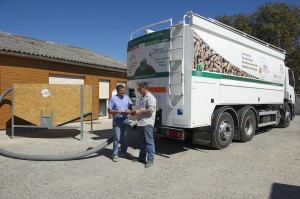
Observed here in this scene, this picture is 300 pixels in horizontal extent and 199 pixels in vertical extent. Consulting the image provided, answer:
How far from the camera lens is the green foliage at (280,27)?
2384 centimetres

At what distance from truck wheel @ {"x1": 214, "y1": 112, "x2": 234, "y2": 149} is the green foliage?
1862 cm

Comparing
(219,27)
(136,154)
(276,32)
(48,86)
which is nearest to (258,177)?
(136,154)

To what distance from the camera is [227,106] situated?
7.93 meters

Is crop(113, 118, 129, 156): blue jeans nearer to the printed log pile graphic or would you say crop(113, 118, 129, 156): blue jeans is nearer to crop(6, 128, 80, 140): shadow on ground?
the printed log pile graphic

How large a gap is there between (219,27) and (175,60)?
6.16ft

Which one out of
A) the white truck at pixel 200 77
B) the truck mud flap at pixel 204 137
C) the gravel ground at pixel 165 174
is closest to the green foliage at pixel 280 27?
the white truck at pixel 200 77

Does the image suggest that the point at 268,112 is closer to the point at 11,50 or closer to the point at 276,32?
the point at 11,50

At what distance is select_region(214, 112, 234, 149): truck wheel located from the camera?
7.45 m

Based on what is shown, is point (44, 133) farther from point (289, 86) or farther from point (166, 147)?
point (289, 86)

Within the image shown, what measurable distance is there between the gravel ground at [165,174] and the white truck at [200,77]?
29.6 inches

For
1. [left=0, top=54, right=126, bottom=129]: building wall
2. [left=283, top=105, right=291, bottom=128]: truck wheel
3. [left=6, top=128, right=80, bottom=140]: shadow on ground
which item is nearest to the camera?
[left=6, top=128, right=80, bottom=140]: shadow on ground

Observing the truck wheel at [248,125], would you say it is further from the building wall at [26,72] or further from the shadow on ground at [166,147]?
the building wall at [26,72]

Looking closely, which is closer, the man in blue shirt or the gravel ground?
the gravel ground

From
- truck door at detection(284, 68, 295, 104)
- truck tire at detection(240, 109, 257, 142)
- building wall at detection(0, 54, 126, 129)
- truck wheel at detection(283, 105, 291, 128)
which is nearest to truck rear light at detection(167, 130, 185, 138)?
truck tire at detection(240, 109, 257, 142)
